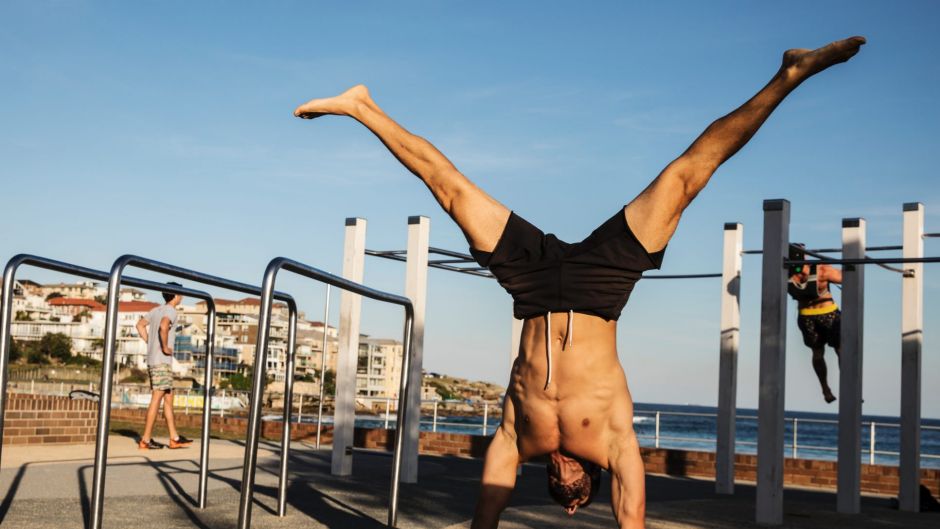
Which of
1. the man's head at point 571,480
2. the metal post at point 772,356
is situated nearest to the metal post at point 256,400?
the man's head at point 571,480

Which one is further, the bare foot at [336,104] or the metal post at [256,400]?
the bare foot at [336,104]

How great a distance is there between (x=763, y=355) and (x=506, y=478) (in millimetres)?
3948

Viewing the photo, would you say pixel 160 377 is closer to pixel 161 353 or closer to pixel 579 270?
pixel 161 353

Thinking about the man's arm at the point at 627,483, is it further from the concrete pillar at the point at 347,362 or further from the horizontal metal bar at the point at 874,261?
the concrete pillar at the point at 347,362

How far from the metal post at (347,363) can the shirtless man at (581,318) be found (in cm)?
480

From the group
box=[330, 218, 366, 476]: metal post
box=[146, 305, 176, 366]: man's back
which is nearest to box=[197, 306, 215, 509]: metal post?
box=[330, 218, 366, 476]: metal post

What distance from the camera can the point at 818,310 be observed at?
8.74 metres

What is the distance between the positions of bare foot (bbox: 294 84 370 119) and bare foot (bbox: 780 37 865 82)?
1.65m

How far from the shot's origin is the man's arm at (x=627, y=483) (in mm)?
3281

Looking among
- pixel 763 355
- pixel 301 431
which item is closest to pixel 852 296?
pixel 763 355

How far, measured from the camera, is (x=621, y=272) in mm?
3457

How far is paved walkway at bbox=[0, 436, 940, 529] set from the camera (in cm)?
566

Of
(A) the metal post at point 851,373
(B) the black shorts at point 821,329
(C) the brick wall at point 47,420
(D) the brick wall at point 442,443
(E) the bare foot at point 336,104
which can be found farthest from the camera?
(D) the brick wall at point 442,443

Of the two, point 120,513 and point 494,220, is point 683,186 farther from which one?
point 120,513
